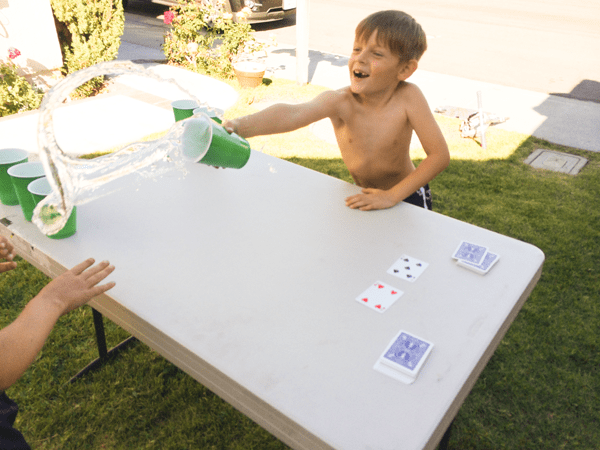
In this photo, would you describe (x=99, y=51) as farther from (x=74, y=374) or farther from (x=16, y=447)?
(x=16, y=447)

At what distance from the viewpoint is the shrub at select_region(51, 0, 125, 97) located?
516cm

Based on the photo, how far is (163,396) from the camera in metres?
2.06

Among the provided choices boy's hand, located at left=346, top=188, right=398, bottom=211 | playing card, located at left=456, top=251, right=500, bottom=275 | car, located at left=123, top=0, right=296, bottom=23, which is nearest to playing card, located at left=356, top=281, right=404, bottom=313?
playing card, located at left=456, top=251, right=500, bottom=275

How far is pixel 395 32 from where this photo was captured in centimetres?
176

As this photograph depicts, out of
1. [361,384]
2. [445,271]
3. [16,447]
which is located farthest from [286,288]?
[16,447]

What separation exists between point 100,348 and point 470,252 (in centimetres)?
172

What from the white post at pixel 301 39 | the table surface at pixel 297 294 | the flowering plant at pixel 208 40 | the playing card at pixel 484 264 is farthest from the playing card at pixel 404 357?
the flowering plant at pixel 208 40

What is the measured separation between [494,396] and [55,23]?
5.79 meters

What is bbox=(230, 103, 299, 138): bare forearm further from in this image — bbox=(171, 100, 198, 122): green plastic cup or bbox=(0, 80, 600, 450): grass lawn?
bbox=(0, 80, 600, 450): grass lawn

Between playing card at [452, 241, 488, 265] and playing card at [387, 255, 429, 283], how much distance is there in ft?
0.35

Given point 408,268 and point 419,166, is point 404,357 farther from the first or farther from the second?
point 419,166

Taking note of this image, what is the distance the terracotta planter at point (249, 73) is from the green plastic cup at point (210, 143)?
171 inches

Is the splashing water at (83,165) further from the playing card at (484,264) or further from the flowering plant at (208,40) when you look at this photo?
the flowering plant at (208,40)

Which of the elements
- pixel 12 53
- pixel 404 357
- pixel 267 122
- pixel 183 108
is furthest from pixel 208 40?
pixel 404 357
